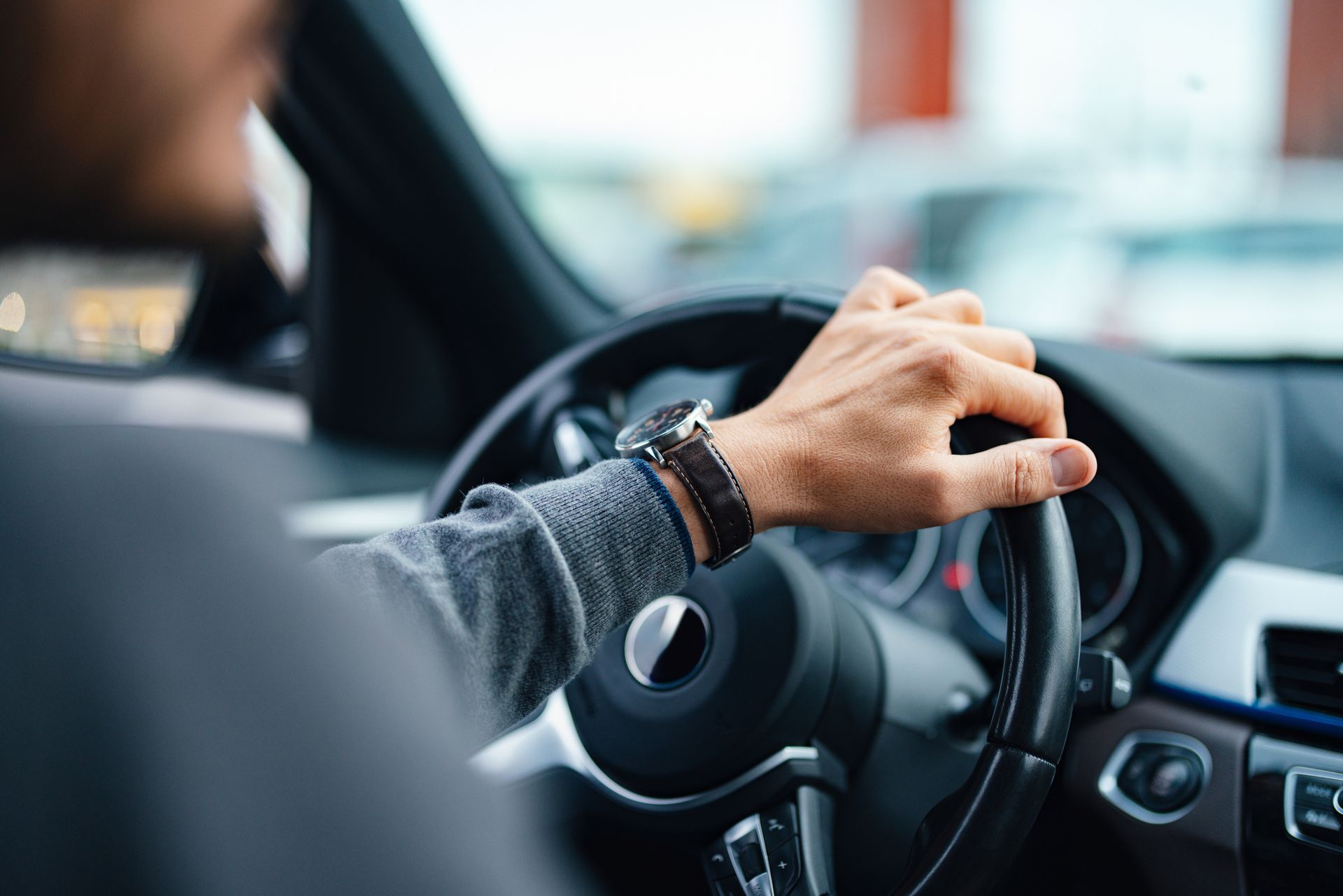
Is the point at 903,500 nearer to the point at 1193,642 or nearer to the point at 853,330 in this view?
the point at 853,330

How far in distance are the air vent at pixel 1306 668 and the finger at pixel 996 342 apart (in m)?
0.56

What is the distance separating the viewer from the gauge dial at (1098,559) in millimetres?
1463

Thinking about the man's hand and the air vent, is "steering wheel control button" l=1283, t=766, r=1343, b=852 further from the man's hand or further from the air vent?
the man's hand

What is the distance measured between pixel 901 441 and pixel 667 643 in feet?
1.39

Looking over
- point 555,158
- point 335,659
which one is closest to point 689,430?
point 335,659

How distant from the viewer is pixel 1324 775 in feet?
3.96

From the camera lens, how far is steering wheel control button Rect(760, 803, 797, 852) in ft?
3.65

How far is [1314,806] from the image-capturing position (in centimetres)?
120

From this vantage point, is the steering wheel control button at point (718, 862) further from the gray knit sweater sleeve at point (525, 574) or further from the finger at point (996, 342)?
the finger at point (996, 342)

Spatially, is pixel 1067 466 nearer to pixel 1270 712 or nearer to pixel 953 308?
pixel 953 308

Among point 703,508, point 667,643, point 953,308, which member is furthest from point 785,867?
point 953,308

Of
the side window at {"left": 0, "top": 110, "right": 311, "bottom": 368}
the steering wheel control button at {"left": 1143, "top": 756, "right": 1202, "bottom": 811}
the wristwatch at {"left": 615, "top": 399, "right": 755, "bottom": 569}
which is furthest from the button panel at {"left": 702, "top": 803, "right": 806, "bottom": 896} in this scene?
the side window at {"left": 0, "top": 110, "right": 311, "bottom": 368}

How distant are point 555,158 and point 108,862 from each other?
14298mm

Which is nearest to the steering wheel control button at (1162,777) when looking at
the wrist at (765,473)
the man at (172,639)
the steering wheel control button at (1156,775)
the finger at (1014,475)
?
the steering wheel control button at (1156,775)
